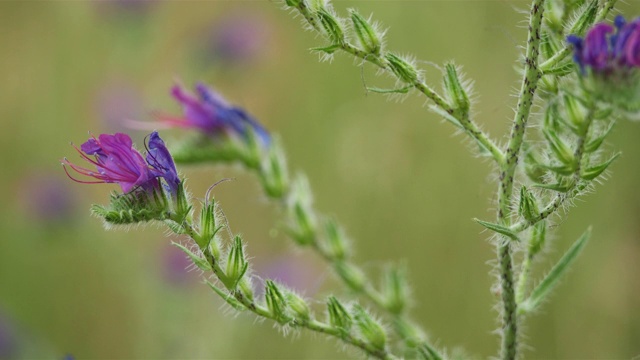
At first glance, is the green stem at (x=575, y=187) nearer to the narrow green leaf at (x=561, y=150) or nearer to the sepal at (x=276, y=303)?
the narrow green leaf at (x=561, y=150)

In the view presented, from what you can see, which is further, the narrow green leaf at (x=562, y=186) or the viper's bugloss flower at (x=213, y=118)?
the viper's bugloss flower at (x=213, y=118)

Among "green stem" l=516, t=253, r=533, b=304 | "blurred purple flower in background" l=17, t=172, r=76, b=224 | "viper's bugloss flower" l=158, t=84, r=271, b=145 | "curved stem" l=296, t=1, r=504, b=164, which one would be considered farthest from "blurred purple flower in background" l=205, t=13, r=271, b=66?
"green stem" l=516, t=253, r=533, b=304

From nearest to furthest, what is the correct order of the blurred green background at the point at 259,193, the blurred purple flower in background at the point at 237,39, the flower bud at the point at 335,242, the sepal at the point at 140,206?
the sepal at the point at 140,206
the flower bud at the point at 335,242
the blurred green background at the point at 259,193
the blurred purple flower in background at the point at 237,39

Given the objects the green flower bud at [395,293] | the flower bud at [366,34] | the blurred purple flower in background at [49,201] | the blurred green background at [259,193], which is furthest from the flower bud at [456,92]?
the blurred purple flower in background at [49,201]

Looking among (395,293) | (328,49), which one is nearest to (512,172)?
(328,49)

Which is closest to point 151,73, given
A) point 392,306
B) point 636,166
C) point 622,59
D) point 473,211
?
point 473,211

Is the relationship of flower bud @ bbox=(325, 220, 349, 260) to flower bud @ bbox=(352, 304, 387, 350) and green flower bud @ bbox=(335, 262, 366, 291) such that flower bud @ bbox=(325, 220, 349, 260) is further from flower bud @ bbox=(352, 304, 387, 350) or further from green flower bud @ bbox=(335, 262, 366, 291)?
flower bud @ bbox=(352, 304, 387, 350)

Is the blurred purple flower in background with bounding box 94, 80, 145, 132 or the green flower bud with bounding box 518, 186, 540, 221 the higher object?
the blurred purple flower in background with bounding box 94, 80, 145, 132

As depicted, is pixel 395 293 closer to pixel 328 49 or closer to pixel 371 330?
pixel 371 330
